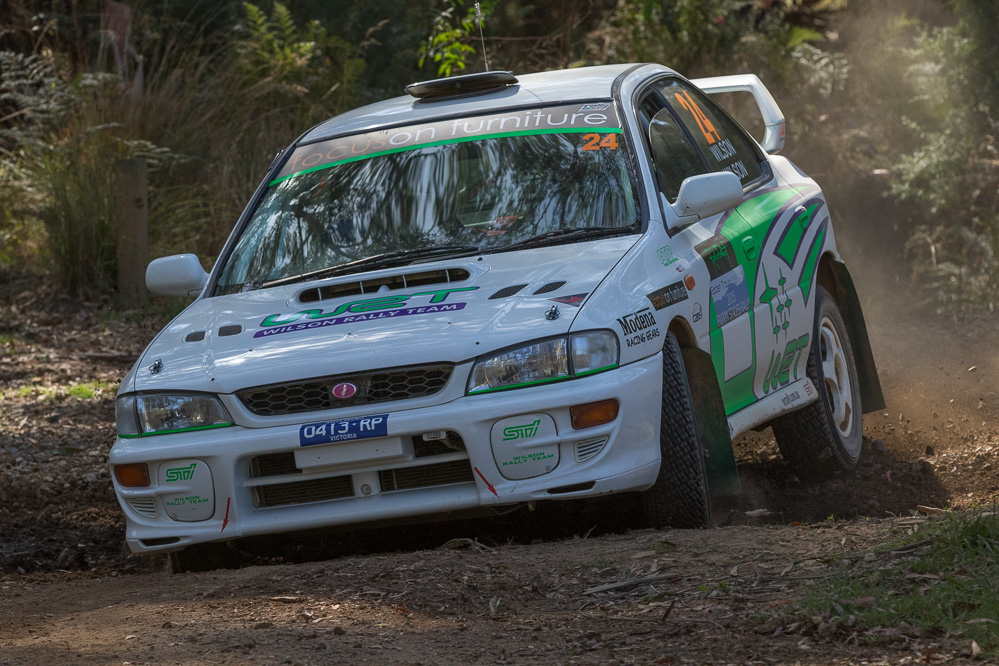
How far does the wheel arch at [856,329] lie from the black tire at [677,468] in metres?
2.36

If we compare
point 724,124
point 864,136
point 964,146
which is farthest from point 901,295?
point 724,124

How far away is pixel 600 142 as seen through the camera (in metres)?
5.23

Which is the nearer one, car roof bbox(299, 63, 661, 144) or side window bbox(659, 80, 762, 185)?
car roof bbox(299, 63, 661, 144)

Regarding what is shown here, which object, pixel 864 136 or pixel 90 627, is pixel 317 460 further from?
pixel 864 136

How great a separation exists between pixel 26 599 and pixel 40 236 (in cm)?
709

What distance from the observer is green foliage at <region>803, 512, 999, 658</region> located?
306cm

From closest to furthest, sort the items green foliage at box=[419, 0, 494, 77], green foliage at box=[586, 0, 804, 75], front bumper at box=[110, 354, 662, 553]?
front bumper at box=[110, 354, 662, 553] < green foliage at box=[419, 0, 494, 77] < green foliage at box=[586, 0, 804, 75]

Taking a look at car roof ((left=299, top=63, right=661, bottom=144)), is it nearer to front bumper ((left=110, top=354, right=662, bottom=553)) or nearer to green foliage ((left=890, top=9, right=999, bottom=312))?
front bumper ((left=110, top=354, right=662, bottom=553))

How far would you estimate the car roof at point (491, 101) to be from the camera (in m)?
5.53

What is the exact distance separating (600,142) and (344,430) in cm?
172

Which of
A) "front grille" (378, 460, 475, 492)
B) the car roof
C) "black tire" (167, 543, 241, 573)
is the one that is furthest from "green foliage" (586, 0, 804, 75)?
"front grille" (378, 460, 475, 492)

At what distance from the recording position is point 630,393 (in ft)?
13.7

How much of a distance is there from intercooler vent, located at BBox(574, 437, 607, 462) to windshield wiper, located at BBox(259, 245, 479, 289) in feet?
3.44

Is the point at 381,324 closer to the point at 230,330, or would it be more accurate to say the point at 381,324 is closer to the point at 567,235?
the point at 230,330
